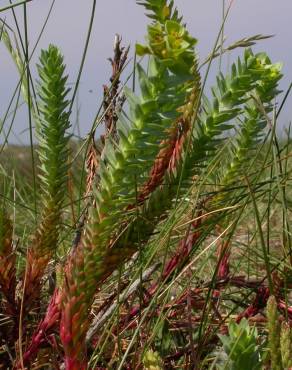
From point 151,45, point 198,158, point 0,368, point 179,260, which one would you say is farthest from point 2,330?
point 151,45

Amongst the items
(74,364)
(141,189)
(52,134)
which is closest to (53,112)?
(52,134)

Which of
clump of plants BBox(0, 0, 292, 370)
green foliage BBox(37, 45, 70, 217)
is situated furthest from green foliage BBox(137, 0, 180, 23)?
green foliage BBox(37, 45, 70, 217)

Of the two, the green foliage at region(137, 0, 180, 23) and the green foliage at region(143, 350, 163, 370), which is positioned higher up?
the green foliage at region(137, 0, 180, 23)

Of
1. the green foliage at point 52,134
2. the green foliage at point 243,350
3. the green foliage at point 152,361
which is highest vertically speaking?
the green foliage at point 52,134

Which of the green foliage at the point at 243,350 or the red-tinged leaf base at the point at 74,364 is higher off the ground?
the green foliage at the point at 243,350

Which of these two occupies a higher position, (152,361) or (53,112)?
(53,112)

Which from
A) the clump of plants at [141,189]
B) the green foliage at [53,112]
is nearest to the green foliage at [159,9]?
the clump of plants at [141,189]

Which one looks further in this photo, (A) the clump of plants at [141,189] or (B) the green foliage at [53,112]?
(B) the green foliage at [53,112]

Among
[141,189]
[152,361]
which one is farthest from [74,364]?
[141,189]

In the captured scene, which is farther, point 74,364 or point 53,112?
point 53,112

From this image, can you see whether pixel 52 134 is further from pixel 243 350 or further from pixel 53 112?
pixel 243 350

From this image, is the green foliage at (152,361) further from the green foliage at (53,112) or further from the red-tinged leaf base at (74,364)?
the green foliage at (53,112)

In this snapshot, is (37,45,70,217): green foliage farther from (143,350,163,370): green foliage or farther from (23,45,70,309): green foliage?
(143,350,163,370): green foliage

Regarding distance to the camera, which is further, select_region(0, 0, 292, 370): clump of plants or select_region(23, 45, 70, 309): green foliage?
select_region(23, 45, 70, 309): green foliage
